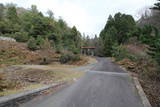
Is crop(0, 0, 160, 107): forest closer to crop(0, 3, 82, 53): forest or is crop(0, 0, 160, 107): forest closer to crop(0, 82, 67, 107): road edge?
crop(0, 3, 82, 53): forest

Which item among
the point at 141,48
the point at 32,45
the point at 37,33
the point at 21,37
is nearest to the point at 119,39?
the point at 141,48

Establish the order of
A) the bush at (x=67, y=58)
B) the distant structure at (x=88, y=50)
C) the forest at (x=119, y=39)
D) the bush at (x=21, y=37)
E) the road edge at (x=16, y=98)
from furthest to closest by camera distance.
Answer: the distant structure at (x=88, y=50)
the bush at (x=21, y=37)
the bush at (x=67, y=58)
the forest at (x=119, y=39)
the road edge at (x=16, y=98)

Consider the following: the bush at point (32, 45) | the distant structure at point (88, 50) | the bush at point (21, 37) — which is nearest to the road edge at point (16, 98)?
the bush at point (32, 45)

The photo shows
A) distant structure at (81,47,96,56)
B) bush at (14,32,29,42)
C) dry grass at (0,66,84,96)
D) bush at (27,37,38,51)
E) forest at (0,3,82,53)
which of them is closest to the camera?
dry grass at (0,66,84,96)

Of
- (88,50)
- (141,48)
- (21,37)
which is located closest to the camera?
(141,48)

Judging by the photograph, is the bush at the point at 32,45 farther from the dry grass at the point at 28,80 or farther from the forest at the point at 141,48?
the dry grass at the point at 28,80

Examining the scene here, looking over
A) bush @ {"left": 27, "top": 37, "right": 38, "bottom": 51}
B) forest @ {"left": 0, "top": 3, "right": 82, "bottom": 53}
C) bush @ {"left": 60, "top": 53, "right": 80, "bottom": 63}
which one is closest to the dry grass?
bush @ {"left": 60, "top": 53, "right": 80, "bottom": 63}

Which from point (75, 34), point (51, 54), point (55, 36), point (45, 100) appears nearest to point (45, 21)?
point (55, 36)

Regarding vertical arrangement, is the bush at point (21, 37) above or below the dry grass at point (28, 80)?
above

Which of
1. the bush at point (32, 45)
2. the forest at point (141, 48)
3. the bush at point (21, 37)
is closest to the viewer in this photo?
the forest at point (141, 48)

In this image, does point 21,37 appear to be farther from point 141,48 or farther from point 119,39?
point 119,39

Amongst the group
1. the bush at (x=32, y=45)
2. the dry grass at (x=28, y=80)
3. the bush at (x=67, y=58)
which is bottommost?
the dry grass at (x=28, y=80)

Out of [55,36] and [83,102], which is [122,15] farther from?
[83,102]

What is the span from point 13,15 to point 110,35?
78.5 feet
